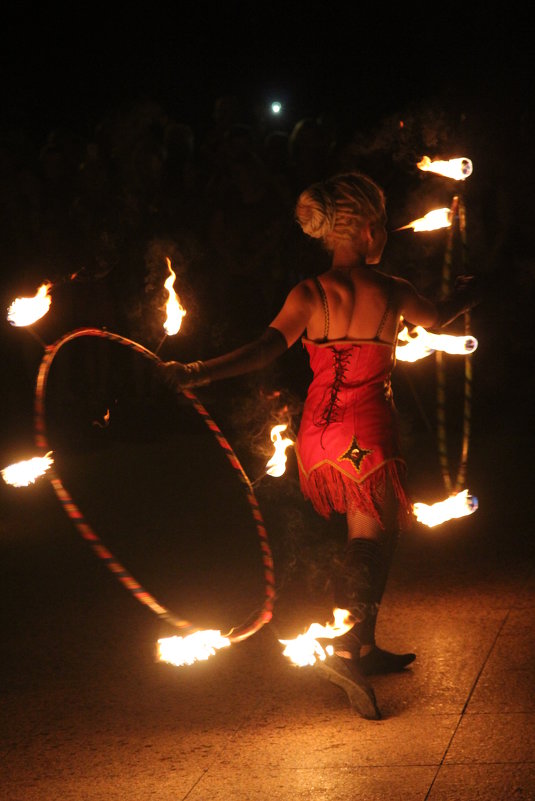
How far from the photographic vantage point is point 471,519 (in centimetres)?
766

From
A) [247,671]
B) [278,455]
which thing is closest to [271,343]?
[278,455]

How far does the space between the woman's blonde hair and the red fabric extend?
1.50 feet

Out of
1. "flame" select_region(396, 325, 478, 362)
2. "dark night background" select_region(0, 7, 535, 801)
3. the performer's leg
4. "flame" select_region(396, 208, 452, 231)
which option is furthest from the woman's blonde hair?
the performer's leg

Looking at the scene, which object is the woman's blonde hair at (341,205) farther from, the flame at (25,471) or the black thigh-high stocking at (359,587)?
the flame at (25,471)

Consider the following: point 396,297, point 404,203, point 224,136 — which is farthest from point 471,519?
point 224,136

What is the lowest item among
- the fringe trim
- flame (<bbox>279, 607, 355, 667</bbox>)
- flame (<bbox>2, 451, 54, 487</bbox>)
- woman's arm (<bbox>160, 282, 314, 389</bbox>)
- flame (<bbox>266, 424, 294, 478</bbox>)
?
flame (<bbox>279, 607, 355, 667</bbox>)

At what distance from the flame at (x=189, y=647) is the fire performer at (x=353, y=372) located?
475mm

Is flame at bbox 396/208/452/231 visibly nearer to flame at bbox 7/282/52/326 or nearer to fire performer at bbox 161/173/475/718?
fire performer at bbox 161/173/475/718

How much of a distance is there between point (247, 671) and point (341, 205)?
198cm

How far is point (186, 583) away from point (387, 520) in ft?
6.94

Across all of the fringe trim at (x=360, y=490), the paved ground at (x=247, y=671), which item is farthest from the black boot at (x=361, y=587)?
the paved ground at (x=247, y=671)

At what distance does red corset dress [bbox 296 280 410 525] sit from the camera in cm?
455

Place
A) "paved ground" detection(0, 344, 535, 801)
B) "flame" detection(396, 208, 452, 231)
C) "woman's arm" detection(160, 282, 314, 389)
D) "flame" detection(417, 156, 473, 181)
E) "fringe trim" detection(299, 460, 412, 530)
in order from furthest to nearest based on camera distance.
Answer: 1. "flame" detection(396, 208, 452, 231)
2. "flame" detection(417, 156, 473, 181)
3. "fringe trim" detection(299, 460, 412, 530)
4. "woman's arm" detection(160, 282, 314, 389)
5. "paved ground" detection(0, 344, 535, 801)

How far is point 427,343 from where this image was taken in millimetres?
5102
